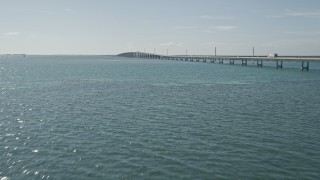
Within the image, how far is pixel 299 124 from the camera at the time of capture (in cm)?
2950

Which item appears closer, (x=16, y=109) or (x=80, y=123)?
(x=80, y=123)

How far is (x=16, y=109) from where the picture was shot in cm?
3781

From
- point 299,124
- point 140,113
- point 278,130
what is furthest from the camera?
point 140,113

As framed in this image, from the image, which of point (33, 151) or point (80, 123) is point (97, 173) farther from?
point (80, 123)

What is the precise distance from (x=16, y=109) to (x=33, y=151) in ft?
56.7

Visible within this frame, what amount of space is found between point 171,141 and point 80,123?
977 cm

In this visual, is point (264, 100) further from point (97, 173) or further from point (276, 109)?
point (97, 173)

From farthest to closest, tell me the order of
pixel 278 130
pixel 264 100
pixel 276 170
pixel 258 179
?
pixel 264 100
pixel 278 130
pixel 276 170
pixel 258 179

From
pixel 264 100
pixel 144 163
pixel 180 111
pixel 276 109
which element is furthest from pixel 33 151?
pixel 264 100

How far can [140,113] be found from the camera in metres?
35.1

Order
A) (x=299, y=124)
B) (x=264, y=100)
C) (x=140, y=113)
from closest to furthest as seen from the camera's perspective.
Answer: (x=299, y=124), (x=140, y=113), (x=264, y=100)

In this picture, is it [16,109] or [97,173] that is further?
[16,109]

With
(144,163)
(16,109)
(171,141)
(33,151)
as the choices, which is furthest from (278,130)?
(16,109)

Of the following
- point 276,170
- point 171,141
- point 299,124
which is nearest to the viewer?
point 276,170
